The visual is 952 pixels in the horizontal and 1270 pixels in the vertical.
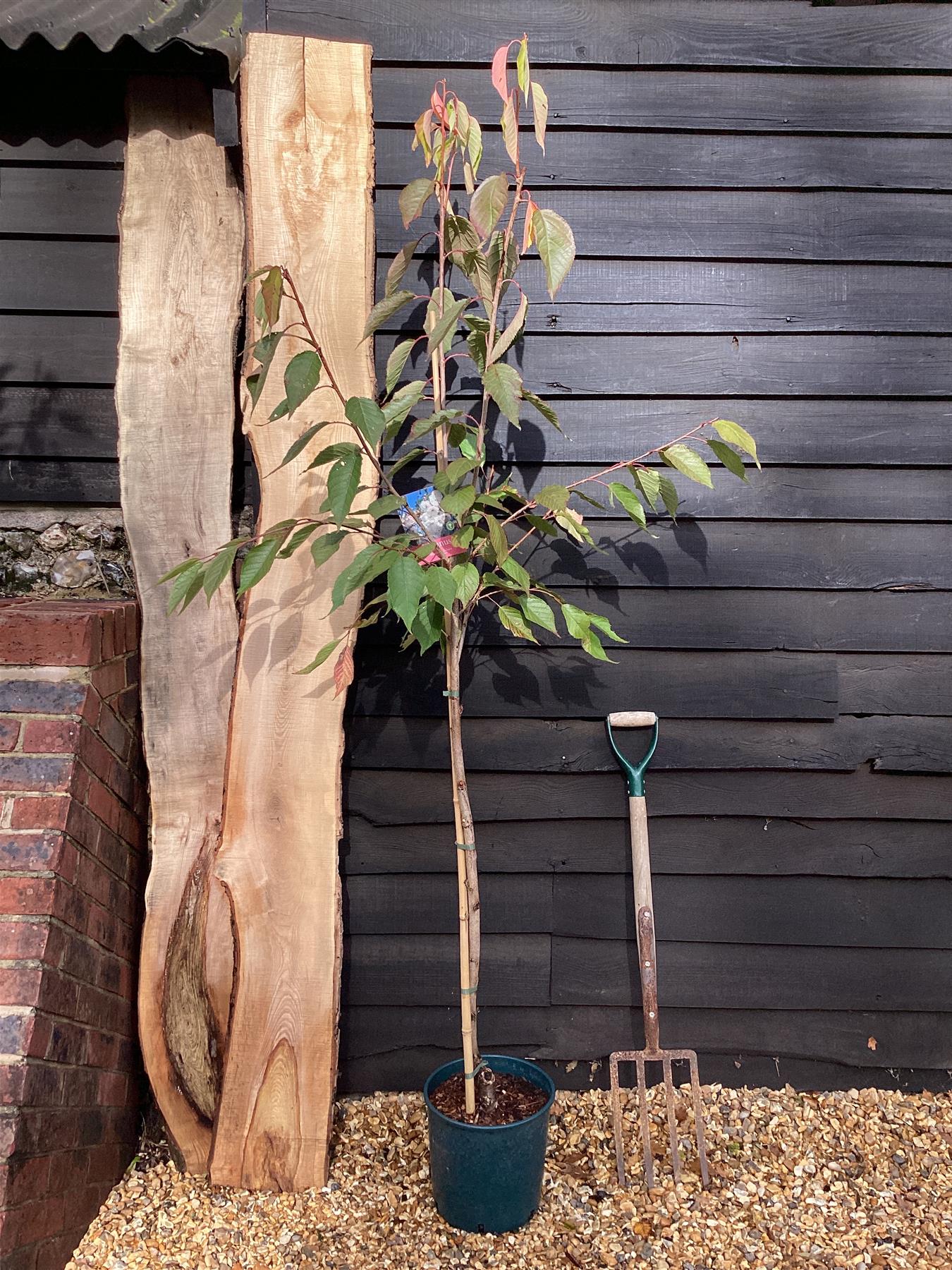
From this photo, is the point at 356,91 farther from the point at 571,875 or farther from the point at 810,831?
the point at 810,831

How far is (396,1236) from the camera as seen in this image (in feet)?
5.58

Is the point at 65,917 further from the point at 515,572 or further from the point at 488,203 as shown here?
the point at 488,203

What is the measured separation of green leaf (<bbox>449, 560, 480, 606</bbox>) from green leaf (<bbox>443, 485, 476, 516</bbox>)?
9cm

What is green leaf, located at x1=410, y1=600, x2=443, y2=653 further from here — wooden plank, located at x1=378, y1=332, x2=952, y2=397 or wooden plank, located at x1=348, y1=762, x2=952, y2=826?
wooden plank, located at x1=378, y1=332, x2=952, y2=397

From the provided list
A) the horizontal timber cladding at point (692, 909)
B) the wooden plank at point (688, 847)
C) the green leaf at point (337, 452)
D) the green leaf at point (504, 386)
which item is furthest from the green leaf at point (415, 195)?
the horizontal timber cladding at point (692, 909)

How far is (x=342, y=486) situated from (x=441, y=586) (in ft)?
0.75

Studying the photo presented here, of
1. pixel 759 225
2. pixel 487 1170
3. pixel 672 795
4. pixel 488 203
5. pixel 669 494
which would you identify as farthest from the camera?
pixel 672 795

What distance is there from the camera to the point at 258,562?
1507mm

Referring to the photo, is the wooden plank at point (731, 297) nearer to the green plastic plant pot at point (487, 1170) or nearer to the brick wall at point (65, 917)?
the brick wall at point (65, 917)

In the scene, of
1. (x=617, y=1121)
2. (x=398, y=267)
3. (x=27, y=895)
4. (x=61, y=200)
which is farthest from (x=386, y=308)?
(x=617, y=1121)

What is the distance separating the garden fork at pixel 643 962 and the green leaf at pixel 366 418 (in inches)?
37.3

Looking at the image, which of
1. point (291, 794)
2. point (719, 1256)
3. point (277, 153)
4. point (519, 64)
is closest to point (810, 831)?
point (719, 1256)

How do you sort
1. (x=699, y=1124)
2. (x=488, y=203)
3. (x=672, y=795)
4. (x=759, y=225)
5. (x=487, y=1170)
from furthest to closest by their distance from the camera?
(x=672, y=795), (x=759, y=225), (x=699, y=1124), (x=487, y=1170), (x=488, y=203)

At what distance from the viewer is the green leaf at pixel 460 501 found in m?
1.40
